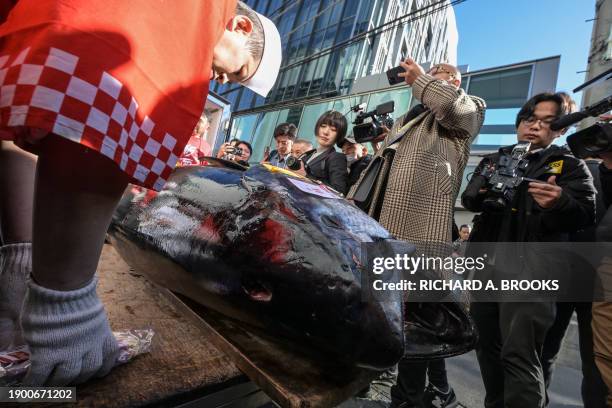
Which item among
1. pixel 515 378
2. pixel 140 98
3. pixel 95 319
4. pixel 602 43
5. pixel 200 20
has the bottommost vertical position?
pixel 515 378

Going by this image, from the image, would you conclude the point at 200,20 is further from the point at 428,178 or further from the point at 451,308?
the point at 428,178

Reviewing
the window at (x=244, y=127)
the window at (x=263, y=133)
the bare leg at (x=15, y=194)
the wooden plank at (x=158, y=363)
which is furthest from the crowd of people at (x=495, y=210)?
the window at (x=244, y=127)

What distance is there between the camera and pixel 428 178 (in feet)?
7.32

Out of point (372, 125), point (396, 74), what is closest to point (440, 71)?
point (396, 74)

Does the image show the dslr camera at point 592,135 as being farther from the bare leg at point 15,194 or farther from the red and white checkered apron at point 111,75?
the bare leg at point 15,194

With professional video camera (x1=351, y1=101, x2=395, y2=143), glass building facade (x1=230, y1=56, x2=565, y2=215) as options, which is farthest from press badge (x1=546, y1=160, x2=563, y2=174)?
glass building facade (x1=230, y1=56, x2=565, y2=215)

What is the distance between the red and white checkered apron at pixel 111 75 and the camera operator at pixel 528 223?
87.6 inches

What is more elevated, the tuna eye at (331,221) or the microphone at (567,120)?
the microphone at (567,120)

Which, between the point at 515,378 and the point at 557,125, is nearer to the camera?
the point at 515,378

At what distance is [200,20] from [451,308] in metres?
1.19

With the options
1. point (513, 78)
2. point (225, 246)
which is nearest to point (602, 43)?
point (513, 78)

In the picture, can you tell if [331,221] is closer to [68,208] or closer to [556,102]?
[68,208]

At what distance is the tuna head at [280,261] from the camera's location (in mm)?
837

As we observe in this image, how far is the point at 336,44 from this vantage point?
2114 centimetres
